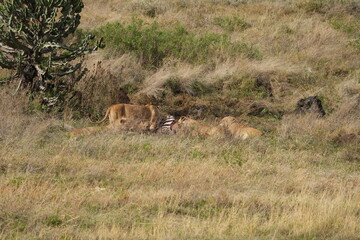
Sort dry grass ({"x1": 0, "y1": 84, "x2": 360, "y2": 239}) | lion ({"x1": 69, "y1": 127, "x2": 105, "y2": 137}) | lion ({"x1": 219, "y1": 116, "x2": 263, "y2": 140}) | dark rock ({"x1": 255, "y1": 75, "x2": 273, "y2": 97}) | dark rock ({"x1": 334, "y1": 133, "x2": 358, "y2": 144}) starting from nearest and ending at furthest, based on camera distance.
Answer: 1. dry grass ({"x1": 0, "y1": 84, "x2": 360, "y2": 239})
2. lion ({"x1": 69, "y1": 127, "x2": 105, "y2": 137})
3. lion ({"x1": 219, "y1": 116, "x2": 263, "y2": 140})
4. dark rock ({"x1": 334, "y1": 133, "x2": 358, "y2": 144})
5. dark rock ({"x1": 255, "y1": 75, "x2": 273, "y2": 97})

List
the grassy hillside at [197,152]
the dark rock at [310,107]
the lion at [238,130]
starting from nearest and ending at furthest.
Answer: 1. the grassy hillside at [197,152]
2. the lion at [238,130]
3. the dark rock at [310,107]

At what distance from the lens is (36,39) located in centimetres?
1449

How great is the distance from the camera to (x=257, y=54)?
2184 centimetres

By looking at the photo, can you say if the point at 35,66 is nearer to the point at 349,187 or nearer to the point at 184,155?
the point at 184,155

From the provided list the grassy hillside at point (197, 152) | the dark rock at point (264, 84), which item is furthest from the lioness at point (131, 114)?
the dark rock at point (264, 84)

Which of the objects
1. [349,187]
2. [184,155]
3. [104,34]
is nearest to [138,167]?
[184,155]

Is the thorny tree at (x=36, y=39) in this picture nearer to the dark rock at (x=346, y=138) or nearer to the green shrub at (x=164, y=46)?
the green shrub at (x=164, y=46)

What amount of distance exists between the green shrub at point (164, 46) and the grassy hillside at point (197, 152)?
0.05 meters

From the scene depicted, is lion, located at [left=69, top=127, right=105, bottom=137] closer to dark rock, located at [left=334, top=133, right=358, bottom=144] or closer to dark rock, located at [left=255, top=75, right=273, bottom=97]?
dark rock, located at [left=334, top=133, right=358, bottom=144]

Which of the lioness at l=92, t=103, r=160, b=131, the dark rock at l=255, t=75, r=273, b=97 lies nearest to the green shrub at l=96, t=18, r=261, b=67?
the dark rock at l=255, t=75, r=273, b=97

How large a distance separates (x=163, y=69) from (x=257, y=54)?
4077 mm

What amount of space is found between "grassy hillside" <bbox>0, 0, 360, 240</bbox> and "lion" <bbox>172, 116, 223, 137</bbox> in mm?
478

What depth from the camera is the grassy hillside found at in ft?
24.4

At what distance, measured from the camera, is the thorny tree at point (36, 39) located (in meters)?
14.4
